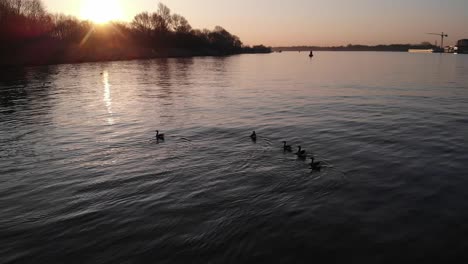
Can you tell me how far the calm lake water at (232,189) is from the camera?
1104 centimetres

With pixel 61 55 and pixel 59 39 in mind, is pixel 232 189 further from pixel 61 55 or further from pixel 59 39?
pixel 59 39

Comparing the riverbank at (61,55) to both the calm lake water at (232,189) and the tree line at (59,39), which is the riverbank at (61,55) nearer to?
the tree line at (59,39)

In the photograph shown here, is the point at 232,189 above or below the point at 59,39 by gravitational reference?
Answer: below

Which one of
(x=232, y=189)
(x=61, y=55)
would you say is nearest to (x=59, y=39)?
(x=61, y=55)

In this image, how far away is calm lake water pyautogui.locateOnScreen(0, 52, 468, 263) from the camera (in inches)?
435

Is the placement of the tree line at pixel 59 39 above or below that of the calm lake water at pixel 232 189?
above

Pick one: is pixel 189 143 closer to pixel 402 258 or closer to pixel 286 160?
pixel 286 160

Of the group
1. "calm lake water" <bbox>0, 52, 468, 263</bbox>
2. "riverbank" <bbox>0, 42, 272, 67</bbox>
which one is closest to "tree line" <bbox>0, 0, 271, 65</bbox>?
"riverbank" <bbox>0, 42, 272, 67</bbox>

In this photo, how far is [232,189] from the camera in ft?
50.4

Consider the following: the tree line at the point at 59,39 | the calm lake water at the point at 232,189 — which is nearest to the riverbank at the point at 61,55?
the tree line at the point at 59,39

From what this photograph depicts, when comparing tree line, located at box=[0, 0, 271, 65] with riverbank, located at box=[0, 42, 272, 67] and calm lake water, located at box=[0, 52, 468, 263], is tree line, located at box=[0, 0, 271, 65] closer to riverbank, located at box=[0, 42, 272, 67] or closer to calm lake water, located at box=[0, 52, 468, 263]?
riverbank, located at box=[0, 42, 272, 67]

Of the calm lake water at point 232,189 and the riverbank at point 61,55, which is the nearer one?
the calm lake water at point 232,189

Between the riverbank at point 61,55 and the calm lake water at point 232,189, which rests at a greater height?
the riverbank at point 61,55

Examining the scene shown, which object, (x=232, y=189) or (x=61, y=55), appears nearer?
(x=232, y=189)
